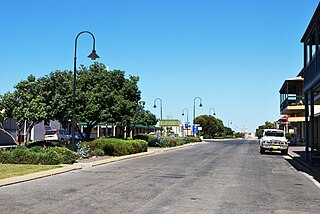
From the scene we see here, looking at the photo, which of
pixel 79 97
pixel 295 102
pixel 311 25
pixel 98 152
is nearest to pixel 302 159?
pixel 311 25

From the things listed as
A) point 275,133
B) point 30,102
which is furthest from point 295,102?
point 30,102

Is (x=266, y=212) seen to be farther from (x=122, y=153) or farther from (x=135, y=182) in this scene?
(x=122, y=153)

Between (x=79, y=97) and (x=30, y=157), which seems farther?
(x=79, y=97)

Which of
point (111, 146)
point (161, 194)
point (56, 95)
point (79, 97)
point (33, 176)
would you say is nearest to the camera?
point (161, 194)

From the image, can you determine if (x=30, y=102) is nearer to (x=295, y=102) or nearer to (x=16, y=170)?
(x=16, y=170)

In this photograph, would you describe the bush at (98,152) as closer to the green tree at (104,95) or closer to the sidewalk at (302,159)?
the green tree at (104,95)

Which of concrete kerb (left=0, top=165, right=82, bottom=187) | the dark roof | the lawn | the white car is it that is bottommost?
concrete kerb (left=0, top=165, right=82, bottom=187)

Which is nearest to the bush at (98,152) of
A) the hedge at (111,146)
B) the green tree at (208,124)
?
the hedge at (111,146)

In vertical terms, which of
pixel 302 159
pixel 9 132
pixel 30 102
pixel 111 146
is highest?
pixel 30 102

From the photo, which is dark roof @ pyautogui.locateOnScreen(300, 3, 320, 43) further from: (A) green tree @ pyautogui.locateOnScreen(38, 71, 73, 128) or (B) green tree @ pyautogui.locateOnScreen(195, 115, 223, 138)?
(B) green tree @ pyautogui.locateOnScreen(195, 115, 223, 138)

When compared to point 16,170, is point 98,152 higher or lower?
higher

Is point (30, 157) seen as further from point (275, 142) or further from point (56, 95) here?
point (275, 142)

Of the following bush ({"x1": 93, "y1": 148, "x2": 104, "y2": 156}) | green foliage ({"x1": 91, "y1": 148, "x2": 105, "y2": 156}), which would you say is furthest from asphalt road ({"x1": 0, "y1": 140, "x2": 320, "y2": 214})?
bush ({"x1": 93, "y1": 148, "x2": 104, "y2": 156})

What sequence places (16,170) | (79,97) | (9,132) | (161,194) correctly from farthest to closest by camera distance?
(9,132)
(79,97)
(16,170)
(161,194)
